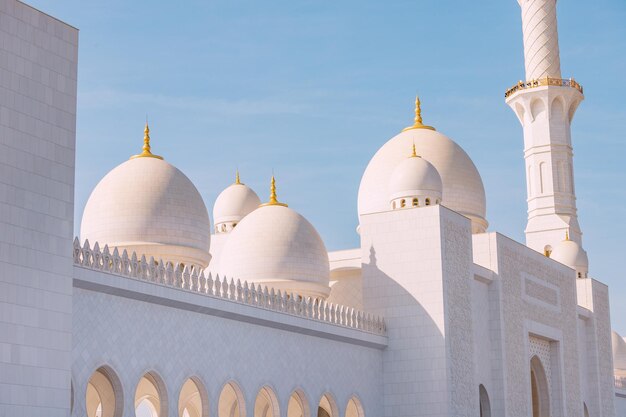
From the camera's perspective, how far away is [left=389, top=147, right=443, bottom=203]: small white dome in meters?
17.4

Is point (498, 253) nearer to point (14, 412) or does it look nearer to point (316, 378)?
point (316, 378)

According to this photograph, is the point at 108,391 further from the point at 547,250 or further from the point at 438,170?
the point at 547,250

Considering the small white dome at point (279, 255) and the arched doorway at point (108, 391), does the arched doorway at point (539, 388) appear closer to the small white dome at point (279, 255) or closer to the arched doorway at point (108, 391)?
the small white dome at point (279, 255)

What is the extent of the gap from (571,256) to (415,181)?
20.4ft

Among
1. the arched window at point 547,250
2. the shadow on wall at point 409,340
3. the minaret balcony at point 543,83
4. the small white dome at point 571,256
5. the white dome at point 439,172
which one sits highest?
the minaret balcony at point 543,83

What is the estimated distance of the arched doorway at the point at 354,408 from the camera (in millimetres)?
15700

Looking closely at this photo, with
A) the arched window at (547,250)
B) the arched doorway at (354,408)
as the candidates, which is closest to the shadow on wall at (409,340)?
the arched doorway at (354,408)

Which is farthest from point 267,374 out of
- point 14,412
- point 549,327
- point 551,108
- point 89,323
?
point 551,108

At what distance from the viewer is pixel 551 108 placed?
22922mm

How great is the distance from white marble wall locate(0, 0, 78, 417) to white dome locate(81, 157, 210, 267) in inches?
210

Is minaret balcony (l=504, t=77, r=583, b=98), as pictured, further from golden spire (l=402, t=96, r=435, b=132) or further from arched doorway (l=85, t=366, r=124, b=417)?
arched doorway (l=85, t=366, r=124, b=417)

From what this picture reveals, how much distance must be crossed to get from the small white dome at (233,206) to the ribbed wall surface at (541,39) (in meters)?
6.62

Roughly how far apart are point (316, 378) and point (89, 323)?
4.49 metres

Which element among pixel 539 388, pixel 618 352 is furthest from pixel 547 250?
pixel 618 352
